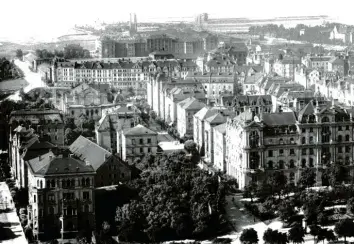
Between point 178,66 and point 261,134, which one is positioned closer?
point 261,134

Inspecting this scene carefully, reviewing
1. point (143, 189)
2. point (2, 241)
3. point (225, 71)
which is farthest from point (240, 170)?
point (225, 71)

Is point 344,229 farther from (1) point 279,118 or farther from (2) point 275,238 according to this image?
(1) point 279,118

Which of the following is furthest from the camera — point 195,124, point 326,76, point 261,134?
point 326,76

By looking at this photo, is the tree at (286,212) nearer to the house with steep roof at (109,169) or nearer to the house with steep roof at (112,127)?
the house with steep roof at (109,169)

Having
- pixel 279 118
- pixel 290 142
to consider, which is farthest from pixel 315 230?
pixel 279 118

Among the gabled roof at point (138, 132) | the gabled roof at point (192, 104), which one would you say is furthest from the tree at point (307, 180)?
the gabled roof at point (192, 104)

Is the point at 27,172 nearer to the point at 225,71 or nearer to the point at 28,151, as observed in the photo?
the point at 28,151

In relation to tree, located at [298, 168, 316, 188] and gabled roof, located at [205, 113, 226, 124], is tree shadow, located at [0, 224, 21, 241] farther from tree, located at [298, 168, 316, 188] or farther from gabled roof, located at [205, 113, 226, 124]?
gabled roof, located at [205, 113, 226, 124]

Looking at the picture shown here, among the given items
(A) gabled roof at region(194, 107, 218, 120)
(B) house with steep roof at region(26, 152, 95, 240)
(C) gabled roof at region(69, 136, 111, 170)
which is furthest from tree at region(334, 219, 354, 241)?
(A) gabled roof at region(194, 107, 218, 120)
